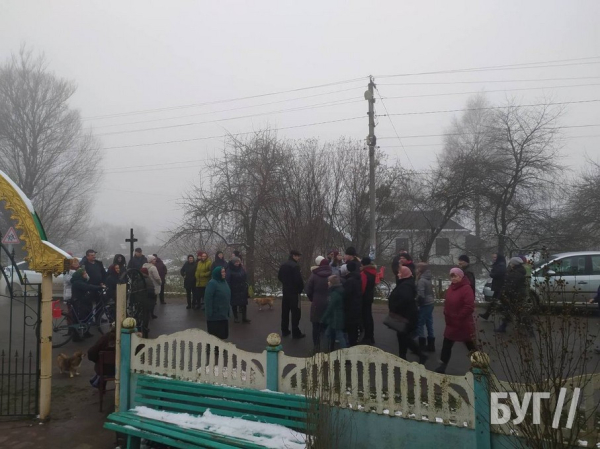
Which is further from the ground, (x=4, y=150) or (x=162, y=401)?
(x=4, y=150)

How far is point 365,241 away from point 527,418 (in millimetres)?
18395

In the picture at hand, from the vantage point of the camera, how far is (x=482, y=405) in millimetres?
4164

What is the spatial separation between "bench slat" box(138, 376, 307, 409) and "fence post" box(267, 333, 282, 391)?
0.15 metres

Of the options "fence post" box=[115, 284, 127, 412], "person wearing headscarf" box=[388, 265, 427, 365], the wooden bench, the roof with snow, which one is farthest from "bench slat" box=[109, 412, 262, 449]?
the roof with snow

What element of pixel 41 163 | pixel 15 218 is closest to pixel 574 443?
pixel 15 218

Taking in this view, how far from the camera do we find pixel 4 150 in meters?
31.0

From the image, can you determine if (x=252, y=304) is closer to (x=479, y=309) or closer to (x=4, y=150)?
(x=479, y=309)

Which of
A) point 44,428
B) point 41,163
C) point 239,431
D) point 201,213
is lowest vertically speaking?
point 44,428

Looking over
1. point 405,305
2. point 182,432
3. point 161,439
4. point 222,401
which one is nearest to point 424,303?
point 405,305

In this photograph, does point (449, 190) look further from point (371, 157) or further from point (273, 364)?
point (273, 364)

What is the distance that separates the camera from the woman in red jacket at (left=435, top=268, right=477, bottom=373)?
6871 mm

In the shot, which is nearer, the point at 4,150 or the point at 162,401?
the point at 162,401

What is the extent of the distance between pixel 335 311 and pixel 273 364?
2.70 meters

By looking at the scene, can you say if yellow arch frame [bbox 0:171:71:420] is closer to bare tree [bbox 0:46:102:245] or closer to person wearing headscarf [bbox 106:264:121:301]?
person wearing headscarf [bbox 106:264:121:301]
